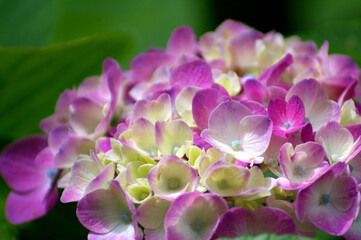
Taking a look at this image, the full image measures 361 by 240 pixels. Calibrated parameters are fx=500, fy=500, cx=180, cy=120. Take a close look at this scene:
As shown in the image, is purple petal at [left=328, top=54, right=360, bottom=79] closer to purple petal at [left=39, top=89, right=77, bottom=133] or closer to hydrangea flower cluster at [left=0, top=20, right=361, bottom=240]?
hydrangea flower cluster at [left=0, top=20, right=361, bottom=240]

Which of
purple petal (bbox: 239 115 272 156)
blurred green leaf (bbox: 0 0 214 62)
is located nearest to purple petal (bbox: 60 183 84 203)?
purple petal (bbox: 239 115 272 156)

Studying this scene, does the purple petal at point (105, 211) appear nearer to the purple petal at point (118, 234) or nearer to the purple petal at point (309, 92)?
the purple petal at point (118, 234)

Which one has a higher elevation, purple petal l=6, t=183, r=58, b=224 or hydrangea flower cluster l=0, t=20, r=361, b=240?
hydrangea flower cluster l=0, t=20, r=361, b=240

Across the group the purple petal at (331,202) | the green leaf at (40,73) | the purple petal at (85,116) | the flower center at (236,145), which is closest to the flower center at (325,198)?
the purple petal at (331,202)

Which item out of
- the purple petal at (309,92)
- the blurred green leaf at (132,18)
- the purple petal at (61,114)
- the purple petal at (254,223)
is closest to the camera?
the purple petal at (254,223)

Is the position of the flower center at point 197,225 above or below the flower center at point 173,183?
below

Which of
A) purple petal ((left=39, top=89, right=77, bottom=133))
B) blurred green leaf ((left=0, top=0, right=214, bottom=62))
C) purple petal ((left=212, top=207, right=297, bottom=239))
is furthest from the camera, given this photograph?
blurred green leaf ((left=0, top=0, right=214, bottom=62))

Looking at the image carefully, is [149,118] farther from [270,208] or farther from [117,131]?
[270,208]
